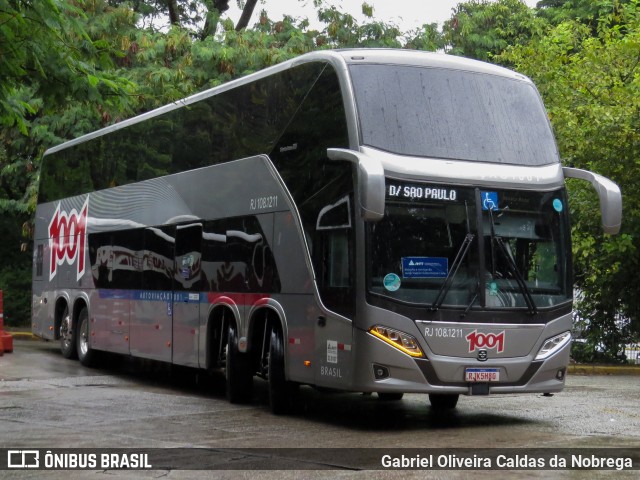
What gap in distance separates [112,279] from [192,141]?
415 centimetres

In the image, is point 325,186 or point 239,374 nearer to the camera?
point 325,186

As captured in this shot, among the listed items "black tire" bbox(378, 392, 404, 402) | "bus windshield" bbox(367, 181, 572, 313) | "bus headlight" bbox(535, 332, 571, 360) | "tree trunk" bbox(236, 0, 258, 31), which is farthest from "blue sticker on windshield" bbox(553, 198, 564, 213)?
"tree trunk" bbox(236, 0, 258, 31)

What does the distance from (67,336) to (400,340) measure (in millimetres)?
12232

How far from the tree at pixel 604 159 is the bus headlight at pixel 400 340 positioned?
32.9 ft

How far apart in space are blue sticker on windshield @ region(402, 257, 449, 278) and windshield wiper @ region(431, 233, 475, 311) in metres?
0.06

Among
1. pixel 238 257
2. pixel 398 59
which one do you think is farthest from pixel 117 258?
pixel 398 59

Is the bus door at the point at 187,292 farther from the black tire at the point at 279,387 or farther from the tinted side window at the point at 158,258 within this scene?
the black tire at the point at 279,387

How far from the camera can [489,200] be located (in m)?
12.9

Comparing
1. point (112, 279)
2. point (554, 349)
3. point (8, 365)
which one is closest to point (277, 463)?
point (554, 349)

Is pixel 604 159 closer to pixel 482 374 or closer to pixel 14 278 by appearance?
pixel 482 374

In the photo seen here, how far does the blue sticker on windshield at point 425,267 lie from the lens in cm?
1248

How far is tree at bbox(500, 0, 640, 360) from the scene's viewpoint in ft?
72.2

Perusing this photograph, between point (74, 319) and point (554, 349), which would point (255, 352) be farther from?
point (74, 319)

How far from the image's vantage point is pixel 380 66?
13.2m
